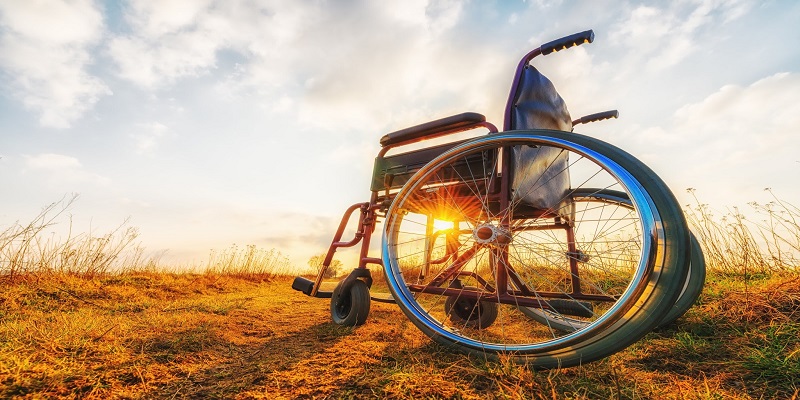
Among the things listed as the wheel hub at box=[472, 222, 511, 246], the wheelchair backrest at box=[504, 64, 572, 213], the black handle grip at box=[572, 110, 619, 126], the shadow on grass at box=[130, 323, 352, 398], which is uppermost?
the black handle grip at box=[572, 110, 619, 126]

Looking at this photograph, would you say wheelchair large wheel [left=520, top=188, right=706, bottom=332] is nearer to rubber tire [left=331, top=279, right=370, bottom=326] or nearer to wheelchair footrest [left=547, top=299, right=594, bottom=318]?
wheelchair footrest [left=547, top=299, right=594, bottom=318]

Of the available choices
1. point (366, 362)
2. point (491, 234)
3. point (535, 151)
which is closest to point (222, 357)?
point (366, 362)

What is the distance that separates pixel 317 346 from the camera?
5.02 ft

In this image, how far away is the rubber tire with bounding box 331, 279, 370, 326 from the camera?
194 centimetres

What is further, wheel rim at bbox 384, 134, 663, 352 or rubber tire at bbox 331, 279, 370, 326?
rubber tire at bbox 331, 279, 370, 326

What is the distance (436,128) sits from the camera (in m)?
1.83

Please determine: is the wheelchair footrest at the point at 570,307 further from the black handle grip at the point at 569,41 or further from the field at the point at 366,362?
the black handle grip at the point at 569,41

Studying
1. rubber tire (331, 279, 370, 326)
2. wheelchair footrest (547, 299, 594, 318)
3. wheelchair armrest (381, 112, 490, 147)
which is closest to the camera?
wheelchair footrest (547, 299, 594, 318)

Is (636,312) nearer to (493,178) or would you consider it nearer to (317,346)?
(493,178)

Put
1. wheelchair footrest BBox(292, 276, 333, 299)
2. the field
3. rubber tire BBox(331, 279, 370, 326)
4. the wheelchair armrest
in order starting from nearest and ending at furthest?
the field
the wheelchair armrest
rubber tire BBox(331, 279, 370, 326)
wheelchair footrest BBox(292, 276, 333, 299)

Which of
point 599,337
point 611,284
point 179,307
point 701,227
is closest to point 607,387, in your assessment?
point 599,337

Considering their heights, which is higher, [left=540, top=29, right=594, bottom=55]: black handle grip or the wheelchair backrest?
[left=540, top=29, right=594, bottom=55]: black handle grip

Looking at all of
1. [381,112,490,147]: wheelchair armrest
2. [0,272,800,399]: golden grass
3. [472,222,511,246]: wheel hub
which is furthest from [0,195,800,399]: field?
[381,112,490,147]: wheelchair armrest

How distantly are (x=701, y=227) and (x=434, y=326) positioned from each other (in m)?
3.39
